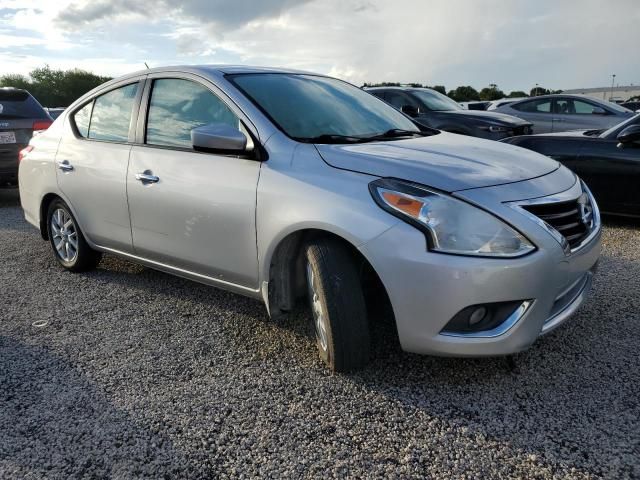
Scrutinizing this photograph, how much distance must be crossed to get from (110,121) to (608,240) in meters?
4.42

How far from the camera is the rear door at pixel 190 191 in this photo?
3.21 m

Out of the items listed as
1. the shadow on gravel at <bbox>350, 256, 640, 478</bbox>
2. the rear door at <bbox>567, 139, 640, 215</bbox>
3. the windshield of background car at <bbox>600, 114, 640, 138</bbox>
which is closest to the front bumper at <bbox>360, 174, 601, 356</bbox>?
the shadow on gravel at <bbox>350, 256, 640, 478</bbox>

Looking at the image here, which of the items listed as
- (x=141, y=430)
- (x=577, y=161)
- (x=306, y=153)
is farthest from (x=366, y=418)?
(x=577, y=161)

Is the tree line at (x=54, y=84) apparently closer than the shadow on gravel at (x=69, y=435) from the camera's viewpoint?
No

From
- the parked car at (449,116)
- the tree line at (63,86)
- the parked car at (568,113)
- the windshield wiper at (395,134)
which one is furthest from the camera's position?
the tree line at (63,86)

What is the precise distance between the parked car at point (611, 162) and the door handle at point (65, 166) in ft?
15.0

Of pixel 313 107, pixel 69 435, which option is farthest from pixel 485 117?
pixel 69 435

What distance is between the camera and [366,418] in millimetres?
2605

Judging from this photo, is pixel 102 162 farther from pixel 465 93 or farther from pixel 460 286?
pixel 465 93

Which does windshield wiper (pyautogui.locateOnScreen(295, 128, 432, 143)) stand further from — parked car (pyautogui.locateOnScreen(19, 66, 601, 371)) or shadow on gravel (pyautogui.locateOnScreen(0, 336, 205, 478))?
shadow on gravel (pyautogui.locateOnScreen(0, 336, 205, 478))

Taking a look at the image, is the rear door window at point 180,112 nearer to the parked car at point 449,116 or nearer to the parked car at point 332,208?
the parked car at point 332,208

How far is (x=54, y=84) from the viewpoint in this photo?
55375 mm

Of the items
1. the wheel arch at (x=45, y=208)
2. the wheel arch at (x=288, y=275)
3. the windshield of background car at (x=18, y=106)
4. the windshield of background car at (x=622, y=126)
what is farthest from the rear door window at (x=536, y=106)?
the wheel arch at (x=288, y=275)

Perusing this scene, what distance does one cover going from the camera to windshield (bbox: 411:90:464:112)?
33.3ft
